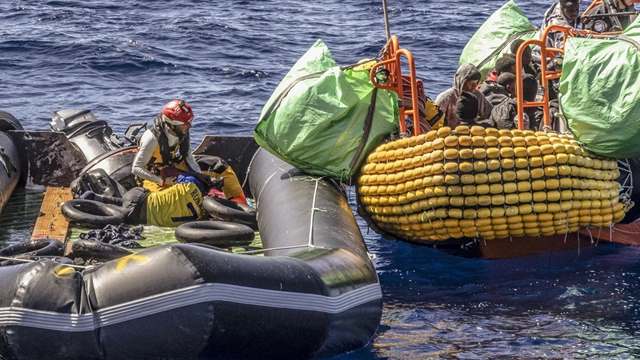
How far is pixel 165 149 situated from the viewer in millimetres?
11078

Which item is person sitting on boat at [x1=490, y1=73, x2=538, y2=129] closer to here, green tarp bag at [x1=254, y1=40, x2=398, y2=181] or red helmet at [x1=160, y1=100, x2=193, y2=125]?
green tarp bag at [x1=254, y1=40, x2=398, y2=181]

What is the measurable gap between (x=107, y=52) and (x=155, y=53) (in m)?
0.82

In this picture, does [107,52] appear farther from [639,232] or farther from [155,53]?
[639,232]

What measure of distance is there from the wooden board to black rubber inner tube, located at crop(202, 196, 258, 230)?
1.24 metres

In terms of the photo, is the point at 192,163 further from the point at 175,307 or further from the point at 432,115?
the point at 175,307

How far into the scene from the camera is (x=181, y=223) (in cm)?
1074

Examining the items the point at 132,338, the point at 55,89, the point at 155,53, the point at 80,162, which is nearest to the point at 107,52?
the point at 155,53

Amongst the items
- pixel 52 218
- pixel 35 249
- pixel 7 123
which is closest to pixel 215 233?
pixel 35 249

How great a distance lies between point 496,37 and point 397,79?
360 cm

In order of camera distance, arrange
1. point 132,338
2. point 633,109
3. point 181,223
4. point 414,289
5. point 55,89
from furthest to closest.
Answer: point 55,89 < point 181,223 < point 414,289 < point 633,109 < point 132,338

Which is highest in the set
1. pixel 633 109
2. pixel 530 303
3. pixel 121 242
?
pixel 633 109

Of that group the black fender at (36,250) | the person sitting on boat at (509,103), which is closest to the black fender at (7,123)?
the black fender at (36,250)

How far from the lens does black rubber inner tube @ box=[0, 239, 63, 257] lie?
30.1 ft

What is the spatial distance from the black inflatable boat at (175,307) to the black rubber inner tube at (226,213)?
2.77m
